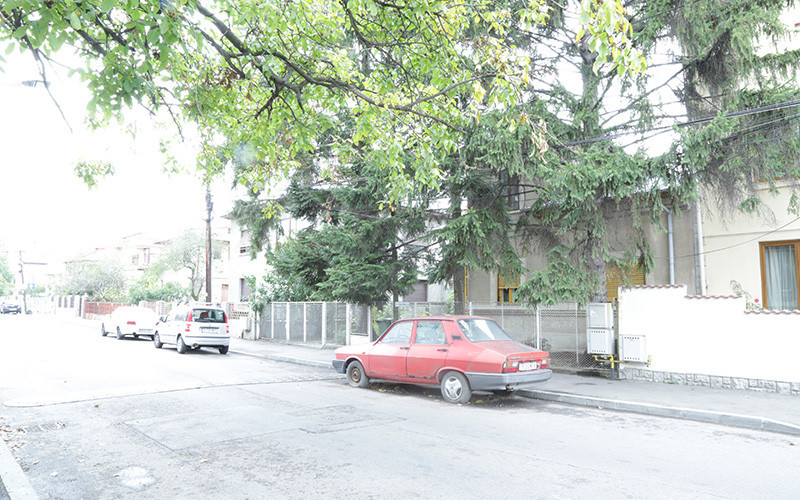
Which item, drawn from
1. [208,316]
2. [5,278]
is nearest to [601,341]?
[208,316]

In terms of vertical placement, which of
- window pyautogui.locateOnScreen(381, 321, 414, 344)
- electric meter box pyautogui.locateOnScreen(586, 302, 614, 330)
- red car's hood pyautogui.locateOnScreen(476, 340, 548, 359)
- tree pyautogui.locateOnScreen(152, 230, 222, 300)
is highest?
tree pyautogui.locateOnScreen(152, 230, 222, 300)

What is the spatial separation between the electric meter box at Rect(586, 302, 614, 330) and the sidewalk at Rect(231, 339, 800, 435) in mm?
1254

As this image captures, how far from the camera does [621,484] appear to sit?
16.9ft

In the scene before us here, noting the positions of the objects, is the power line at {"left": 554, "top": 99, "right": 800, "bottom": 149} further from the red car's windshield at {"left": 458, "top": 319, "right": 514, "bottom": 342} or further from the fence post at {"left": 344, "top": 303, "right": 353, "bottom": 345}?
the fence post at {"left": 344, "top": 303, "right": 353, "bottom": 345}

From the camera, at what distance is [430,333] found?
10.5 metres

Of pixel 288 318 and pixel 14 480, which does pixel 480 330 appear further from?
pixel 288 318

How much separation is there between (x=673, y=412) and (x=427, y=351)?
431 centimetres

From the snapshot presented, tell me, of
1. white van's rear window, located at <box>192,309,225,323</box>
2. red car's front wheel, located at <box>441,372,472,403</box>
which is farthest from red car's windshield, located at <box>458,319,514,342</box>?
white van's rear window, located at <box>192,309,225,323</box>

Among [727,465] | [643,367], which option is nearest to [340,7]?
[727,465]

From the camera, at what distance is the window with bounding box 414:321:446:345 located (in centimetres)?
1026

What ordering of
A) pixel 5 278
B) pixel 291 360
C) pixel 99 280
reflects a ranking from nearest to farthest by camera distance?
pixel 291 360
pixel 99 280
pixel 5 278

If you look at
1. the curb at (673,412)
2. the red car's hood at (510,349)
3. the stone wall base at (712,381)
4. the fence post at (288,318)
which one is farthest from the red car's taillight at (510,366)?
the fence post at (288,318)

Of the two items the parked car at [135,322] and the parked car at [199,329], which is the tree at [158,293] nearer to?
the parked car at [135,322]

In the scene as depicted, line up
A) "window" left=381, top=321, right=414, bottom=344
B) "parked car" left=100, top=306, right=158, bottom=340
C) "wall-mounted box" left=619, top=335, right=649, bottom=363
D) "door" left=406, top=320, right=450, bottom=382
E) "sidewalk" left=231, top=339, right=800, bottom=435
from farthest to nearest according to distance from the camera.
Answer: "parked car" left=100, top=306, right=158, bottom=340 < "wall-mounted box" left=619, top=335, right=649, bottom=363 < "window" left=381, top=321, right=414, bottom=344 < "door" left=406, top=320, right=450, bottom=382 < "sidewalk" left=231, top=339, right=800, bottom=435
